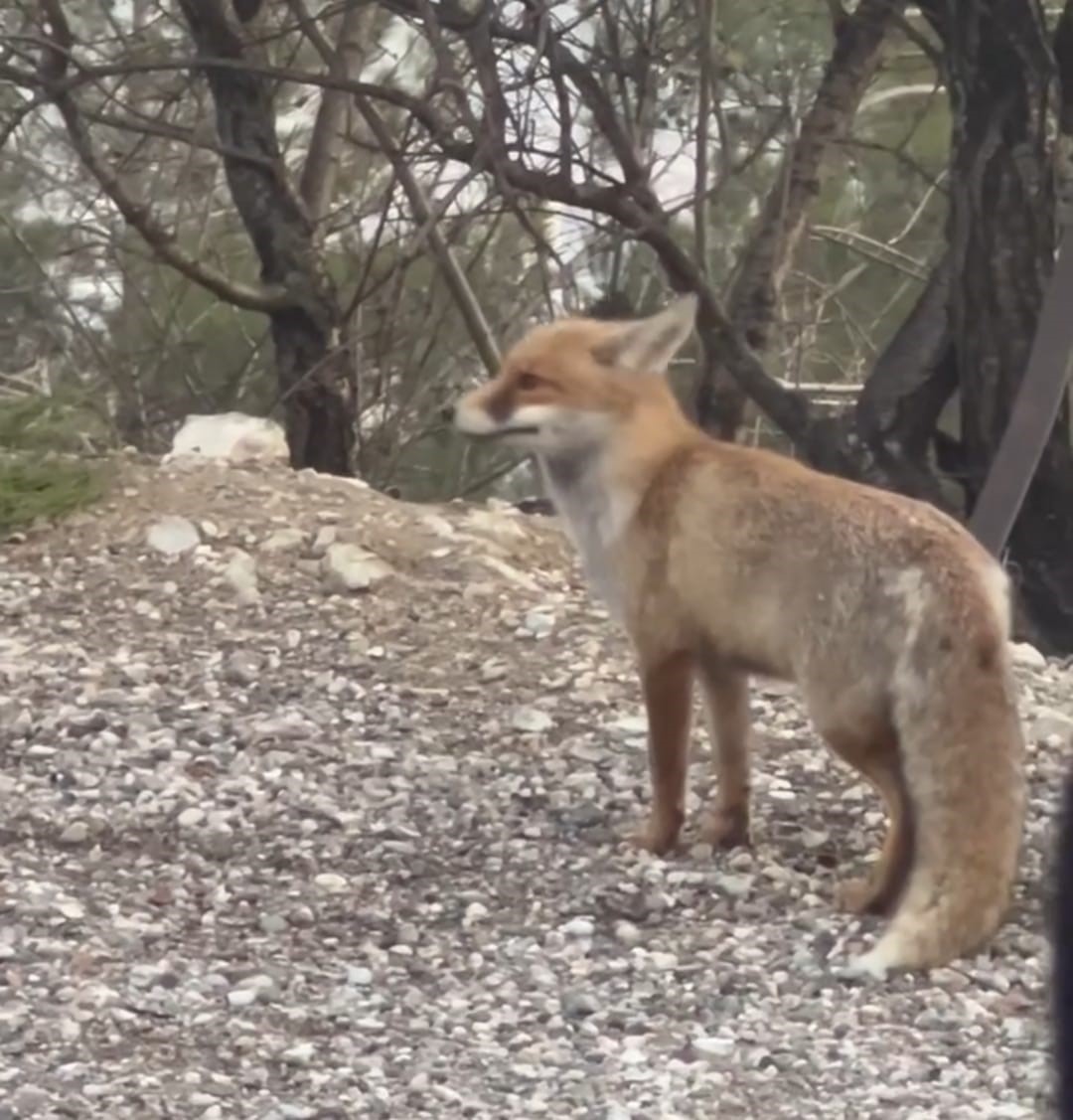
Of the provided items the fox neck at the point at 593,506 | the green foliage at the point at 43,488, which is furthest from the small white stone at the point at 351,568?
the fox neck at the point at 593,506

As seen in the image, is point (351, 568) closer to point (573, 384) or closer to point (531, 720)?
point (531, 720)

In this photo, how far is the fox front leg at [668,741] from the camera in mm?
3986

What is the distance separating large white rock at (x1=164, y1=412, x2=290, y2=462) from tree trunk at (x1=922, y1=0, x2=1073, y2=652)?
6.47 feet

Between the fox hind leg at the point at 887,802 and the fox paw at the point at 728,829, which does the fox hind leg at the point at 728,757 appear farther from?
the fox hind leg at the point at 887,802

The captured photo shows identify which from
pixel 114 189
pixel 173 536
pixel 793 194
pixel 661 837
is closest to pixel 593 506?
pixel 661 837

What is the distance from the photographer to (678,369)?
886cm

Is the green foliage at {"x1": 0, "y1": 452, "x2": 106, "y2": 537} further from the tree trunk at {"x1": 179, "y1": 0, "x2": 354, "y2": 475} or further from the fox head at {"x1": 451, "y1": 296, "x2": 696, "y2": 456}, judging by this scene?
the fox head at {"x1": 451, "y1": 296, "x2": 696, "y2": 456}

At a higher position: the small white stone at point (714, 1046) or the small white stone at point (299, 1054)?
the small white stone at point (299, 1054)

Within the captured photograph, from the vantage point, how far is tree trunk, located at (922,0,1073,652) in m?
5.73

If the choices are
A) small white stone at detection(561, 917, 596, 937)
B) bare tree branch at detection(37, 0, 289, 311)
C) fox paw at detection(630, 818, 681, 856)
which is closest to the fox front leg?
fox paw at detection(630, 818, 681, 856)

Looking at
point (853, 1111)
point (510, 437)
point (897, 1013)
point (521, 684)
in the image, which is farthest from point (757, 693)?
point (853, 1111)

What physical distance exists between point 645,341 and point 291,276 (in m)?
3.46

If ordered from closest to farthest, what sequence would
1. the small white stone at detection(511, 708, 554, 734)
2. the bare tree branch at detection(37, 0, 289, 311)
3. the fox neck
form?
the fox neck < the small white stone at detection(511, 708, 554, 734) < the bare tree branch at detection(37, 0, 289, 311)

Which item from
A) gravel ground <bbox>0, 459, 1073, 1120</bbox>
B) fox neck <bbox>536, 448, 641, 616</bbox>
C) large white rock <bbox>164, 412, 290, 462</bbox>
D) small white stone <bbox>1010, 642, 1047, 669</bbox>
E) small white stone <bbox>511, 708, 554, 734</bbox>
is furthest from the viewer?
large white rock <bbox>164, 412, 290, 462</bbox>
